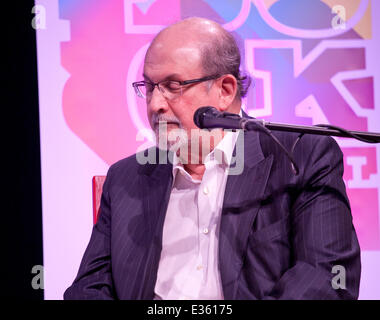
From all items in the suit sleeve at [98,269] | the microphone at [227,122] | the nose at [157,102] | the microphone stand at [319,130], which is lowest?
the suit sleeve at [98,269]

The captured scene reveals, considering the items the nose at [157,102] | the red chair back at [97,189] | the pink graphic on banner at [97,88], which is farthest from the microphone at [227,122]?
the pink graphic on banner at [97,88]

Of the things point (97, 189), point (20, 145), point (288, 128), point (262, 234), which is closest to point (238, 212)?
point (262, 234)

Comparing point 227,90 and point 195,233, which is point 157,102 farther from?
point 195,233

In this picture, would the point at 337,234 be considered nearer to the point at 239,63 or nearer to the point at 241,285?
the point at 241,285

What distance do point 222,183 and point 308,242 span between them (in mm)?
409

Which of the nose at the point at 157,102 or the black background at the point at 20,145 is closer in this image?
the nose at the point at 157,102

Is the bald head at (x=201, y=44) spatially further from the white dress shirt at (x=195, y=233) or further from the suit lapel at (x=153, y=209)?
the suit lapel at (x=153, y=209)

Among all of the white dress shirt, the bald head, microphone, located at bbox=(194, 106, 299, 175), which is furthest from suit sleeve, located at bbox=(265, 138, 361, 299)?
the bald head

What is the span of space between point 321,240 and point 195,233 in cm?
47

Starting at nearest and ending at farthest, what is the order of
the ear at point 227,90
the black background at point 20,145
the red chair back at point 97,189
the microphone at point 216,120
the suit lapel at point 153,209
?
the microphone at point 216,120
the suit lapel at point 153,209
the ear at point 227,90
the red chair back at point 97,189
the black background at point 20,145

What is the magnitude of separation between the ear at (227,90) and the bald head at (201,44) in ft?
0.10

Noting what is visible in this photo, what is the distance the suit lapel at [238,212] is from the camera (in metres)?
1.62

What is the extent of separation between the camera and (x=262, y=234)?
5.30 feet

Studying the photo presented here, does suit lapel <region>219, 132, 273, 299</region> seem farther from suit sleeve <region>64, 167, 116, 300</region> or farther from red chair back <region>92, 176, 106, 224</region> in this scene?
red chair back <region>92, 176, 106, 224</region>
